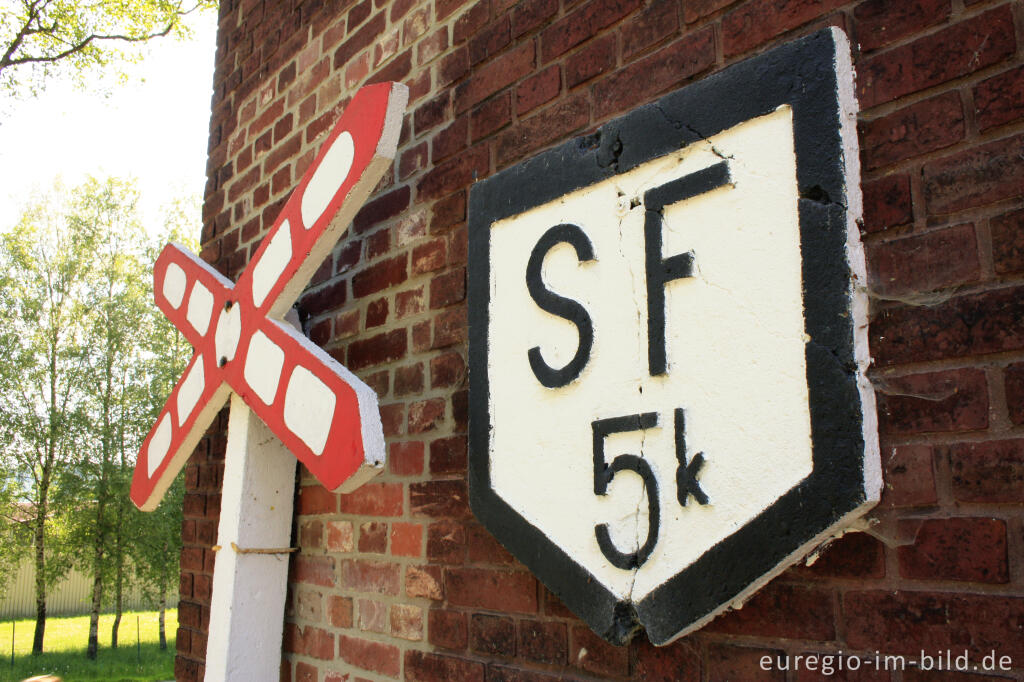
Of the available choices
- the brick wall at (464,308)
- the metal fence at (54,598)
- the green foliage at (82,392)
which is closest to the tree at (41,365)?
the green foliage at (82,392)

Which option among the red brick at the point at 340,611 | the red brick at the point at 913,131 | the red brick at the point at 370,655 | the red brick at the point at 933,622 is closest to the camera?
the red brick at the point at 933,622

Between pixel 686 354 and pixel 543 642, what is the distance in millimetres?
577

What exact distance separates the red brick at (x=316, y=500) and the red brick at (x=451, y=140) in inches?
33.0

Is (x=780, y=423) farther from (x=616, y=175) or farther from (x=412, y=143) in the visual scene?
(x=412, y=143)

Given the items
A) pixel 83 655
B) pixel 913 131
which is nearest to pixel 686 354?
pixel 913 131

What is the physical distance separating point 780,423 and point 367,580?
108 centimetres

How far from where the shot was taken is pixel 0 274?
1463cm

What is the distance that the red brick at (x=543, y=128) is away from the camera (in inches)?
55.0

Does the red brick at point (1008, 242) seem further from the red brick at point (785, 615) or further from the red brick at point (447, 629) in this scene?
the red brick at point (447, 629)

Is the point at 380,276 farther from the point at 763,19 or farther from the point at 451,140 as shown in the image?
the point at 763,19

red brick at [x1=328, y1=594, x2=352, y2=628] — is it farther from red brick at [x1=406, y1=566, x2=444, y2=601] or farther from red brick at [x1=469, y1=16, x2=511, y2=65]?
red brick at [x1=469, y1=16, x2=511, y2=65]

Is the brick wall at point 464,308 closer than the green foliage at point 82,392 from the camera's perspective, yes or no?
Yes

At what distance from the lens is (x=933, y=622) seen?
2.83 ft

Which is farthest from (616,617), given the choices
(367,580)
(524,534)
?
(367,580)
